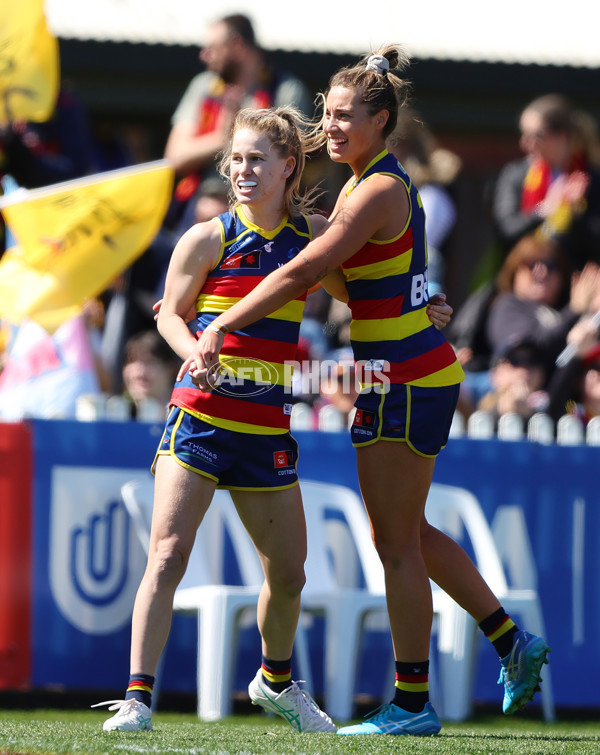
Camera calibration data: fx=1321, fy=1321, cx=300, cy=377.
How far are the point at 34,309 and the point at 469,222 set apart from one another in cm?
613

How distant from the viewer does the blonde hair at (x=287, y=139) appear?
14.1ft

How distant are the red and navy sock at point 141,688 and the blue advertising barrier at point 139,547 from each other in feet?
6.84

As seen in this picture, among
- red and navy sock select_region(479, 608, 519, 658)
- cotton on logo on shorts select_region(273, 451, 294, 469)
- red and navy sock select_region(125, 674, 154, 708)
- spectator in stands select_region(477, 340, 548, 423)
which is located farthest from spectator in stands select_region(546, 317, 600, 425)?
red and navy sock select_region(125, 674, 154, 708)

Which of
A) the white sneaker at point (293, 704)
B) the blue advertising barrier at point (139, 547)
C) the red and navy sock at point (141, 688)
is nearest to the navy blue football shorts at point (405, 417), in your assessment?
the white sneaker at point (293, 704)

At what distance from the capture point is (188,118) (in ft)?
26.1

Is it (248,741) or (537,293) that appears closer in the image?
(248,741)

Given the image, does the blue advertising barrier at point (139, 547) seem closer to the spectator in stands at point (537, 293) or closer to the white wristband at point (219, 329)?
the spectator in stands at point (537, 293)

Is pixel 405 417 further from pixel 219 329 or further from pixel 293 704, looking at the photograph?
pixel 293 704

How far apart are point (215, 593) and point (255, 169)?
220 cm

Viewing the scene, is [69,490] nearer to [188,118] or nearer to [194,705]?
[194,705]

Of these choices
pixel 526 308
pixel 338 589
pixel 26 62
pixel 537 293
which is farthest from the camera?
pixel 537 293

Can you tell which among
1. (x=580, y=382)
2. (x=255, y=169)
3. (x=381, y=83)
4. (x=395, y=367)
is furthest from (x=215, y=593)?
(x=580, y=382)

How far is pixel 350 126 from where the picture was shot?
4.30 meters

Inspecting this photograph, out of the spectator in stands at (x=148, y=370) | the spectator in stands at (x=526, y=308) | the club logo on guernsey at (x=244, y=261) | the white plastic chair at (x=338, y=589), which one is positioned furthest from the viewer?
the spectator in stands at (x=526, y=308)
